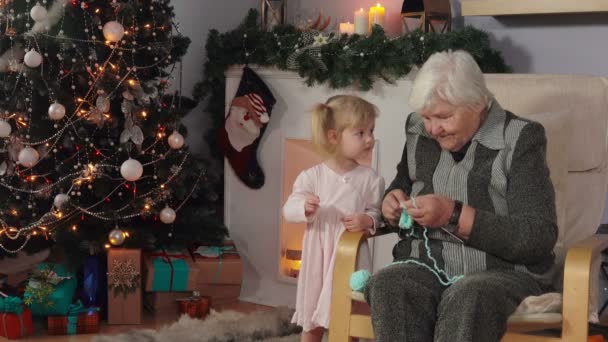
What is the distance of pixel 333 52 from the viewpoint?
347 centimetres

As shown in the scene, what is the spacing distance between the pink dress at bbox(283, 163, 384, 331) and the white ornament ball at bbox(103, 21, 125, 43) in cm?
97

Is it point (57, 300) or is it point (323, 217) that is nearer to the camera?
point (323, 217)

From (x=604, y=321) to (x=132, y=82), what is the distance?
73.1 inches

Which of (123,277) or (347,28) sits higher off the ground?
(347,28)

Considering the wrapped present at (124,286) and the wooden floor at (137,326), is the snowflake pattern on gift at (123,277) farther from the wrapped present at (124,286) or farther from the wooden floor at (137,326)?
the wooden floor at (137,326)

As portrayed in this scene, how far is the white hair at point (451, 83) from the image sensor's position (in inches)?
87.9

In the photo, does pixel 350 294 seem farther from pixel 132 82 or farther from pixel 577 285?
pixel 132 82

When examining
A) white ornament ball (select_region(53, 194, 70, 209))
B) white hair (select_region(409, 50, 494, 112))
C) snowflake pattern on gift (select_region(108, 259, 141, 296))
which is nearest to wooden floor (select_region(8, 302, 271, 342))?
snowflake pattern on gift (select_region(108, 259, 141, 296))

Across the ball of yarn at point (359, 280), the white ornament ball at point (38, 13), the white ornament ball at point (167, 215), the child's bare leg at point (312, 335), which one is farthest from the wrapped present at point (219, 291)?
the ball of yarn at point (359, 280)

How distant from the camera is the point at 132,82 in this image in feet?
10.8

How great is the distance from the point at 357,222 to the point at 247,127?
150 centimetres

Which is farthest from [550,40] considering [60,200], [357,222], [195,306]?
[60,200]

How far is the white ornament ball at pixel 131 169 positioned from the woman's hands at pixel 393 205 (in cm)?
118

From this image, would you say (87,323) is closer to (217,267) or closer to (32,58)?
(217,267)
